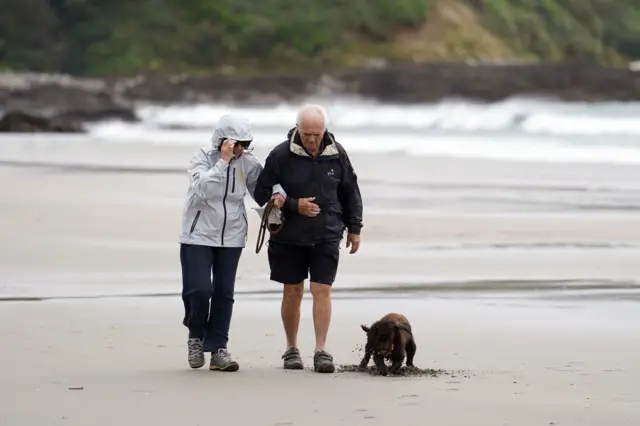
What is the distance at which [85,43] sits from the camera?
116m

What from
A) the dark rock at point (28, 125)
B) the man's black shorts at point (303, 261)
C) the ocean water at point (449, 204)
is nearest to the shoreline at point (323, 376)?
the man's black shorts at point (303, 261)

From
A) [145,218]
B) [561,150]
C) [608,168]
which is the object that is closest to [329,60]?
[561,150]

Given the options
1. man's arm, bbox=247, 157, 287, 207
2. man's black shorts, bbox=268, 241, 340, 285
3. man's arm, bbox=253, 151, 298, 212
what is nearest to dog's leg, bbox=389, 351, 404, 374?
man's black shorts, bbox=268, 241, 340, 285

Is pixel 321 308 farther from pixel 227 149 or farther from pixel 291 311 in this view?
pixel 227 149

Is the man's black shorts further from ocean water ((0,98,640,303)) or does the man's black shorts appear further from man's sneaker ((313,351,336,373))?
ocean water ((0,98,640,303))

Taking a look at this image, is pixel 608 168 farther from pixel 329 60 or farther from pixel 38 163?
pixel 329 60

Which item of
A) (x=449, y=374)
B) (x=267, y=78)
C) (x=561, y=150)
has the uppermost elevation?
(x=267, y=78)

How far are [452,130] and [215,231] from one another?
151 ft

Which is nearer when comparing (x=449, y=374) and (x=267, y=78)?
(x=449, y=374)

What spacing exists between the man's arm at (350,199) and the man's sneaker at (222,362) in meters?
0.89

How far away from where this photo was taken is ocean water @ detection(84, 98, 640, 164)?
117 ft

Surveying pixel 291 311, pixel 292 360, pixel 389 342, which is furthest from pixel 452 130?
pixel 389 342

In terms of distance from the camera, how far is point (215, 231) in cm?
764

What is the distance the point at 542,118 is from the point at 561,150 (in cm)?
1563
